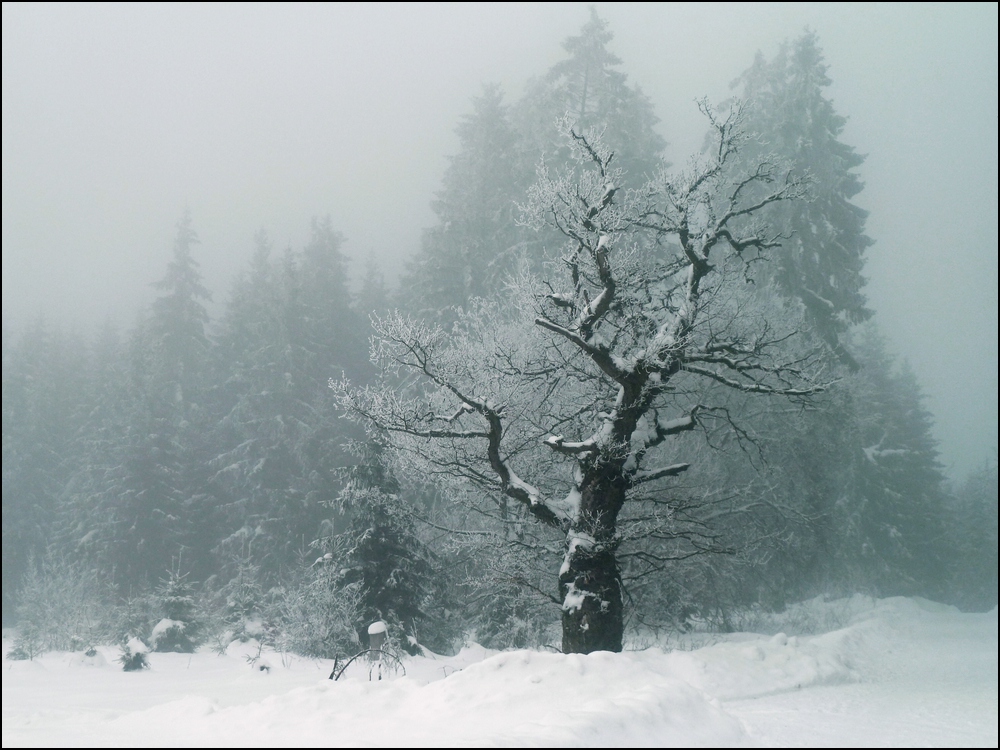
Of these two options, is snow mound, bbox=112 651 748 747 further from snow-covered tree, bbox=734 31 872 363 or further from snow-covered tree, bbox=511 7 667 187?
snow-covered tree, bbox=511 7 667 187

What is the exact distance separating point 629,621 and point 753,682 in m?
5.75

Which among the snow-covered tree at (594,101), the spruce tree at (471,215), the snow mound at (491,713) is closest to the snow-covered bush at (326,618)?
the snow mound at (491,713)

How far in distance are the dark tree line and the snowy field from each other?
2.36 meters

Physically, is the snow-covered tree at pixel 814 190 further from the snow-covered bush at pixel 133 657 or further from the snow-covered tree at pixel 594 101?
the snow-covered bush at pixel 133 657

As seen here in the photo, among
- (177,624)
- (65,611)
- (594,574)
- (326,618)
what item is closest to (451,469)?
(594,574)

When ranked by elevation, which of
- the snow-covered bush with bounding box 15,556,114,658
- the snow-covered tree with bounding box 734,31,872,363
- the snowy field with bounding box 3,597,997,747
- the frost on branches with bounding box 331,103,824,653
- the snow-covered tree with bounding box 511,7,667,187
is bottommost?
the snow-covered bush with bounding box 15,556,114,658

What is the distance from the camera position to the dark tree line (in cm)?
1561

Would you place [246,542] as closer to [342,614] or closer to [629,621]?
[342,614]

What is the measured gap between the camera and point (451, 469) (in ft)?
37.9

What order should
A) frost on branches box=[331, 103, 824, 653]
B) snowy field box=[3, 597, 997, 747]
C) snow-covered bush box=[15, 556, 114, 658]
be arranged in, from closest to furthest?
snowy field box=[3, 597, 997, 747] → frost on branches box=[331, 103, 824, 653] → snow-covered bush box=[15, 556, 114, 658]

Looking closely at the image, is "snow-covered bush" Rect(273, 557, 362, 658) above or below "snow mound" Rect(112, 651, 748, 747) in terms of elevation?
below

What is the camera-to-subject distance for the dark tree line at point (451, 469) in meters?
15.6

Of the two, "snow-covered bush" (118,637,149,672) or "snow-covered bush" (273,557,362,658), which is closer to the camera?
"snow-covered bush" (118,637,149,672)

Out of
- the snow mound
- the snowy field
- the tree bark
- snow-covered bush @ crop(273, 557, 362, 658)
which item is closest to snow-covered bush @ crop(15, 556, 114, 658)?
the snowy field
